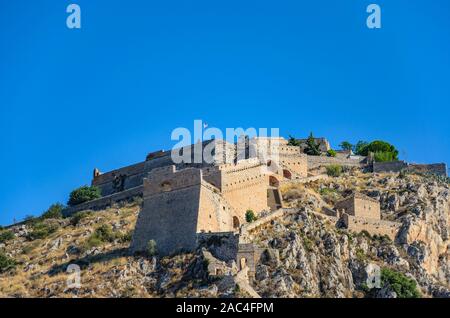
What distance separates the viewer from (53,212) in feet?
279

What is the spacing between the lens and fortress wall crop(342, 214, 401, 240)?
6606 centimetres

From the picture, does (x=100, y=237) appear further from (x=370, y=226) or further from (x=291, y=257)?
(x=370, y=226)

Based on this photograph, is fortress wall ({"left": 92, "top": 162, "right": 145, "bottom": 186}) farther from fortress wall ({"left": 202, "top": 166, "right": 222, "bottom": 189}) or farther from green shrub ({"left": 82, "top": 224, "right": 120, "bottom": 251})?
fortress wall ({"left": 202, "top": 166, "right": 222, "bottom": 189})

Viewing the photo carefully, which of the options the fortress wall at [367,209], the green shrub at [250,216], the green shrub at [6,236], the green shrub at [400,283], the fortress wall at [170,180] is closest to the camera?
the green shrub at [400,283]

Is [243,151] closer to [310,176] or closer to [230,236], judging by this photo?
[310,176]

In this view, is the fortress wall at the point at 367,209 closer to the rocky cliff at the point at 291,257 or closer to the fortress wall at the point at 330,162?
the rocky cliff at the point at 291,257

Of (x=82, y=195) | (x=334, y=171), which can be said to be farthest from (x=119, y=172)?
(x=334, y=171)

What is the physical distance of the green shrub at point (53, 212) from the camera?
84162 mm

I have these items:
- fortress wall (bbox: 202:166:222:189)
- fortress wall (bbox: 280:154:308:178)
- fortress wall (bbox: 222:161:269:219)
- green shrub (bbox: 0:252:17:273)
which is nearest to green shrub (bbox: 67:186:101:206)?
fortress wall (bbox: 280:154:308:178)

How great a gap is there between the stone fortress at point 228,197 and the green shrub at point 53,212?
2564 millimetres

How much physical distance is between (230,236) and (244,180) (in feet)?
35.4

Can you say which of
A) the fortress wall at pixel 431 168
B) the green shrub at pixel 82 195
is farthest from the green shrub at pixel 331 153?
the green shrub at pixel 82 195

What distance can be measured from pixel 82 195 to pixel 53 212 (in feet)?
11.4

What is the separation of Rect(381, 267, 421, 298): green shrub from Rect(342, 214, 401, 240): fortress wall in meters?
5.07
